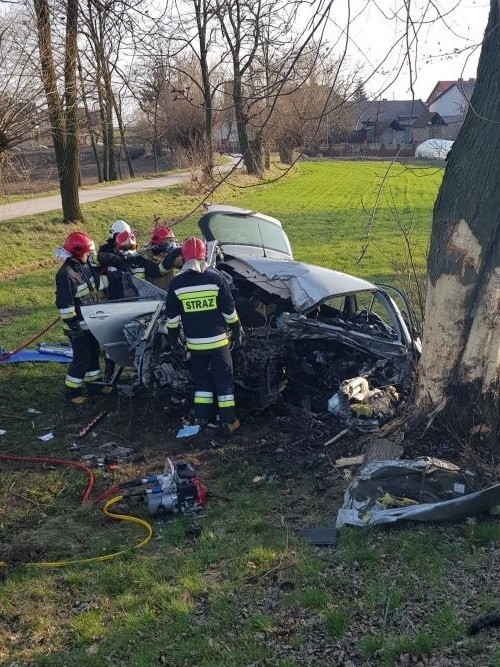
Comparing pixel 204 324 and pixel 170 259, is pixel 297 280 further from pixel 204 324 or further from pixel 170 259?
pixel 170 259

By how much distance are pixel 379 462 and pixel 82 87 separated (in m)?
12.8

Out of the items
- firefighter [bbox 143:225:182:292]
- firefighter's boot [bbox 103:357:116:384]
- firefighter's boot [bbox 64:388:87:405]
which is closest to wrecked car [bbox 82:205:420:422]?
firefighter's boot [bbox 64:388:87:405]

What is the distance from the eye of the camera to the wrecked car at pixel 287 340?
657 centimetres

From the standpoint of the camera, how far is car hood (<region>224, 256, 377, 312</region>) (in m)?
6.68

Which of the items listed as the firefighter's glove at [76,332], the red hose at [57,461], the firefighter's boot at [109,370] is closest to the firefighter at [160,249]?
the firefighter's boot at [109,370]

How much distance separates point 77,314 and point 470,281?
4377 mm

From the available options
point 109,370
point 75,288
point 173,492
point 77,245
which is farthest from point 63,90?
point 173,492

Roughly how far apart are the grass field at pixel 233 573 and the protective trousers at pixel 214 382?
14.1 inches

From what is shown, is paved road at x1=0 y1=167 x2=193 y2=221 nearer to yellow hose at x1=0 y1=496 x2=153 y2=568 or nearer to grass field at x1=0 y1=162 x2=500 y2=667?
grass field at x1=0 y1=162 x2=500 y2=667

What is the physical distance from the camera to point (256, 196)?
1201 inches

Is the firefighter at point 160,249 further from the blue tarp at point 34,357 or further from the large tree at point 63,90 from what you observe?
the large tree at point 63,90

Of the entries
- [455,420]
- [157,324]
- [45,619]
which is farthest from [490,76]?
[45,619]

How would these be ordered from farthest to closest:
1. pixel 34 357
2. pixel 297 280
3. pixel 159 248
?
pixel 34 357 → pixel 159 248 → pixel 297 280

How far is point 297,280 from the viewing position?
6.91 meters
